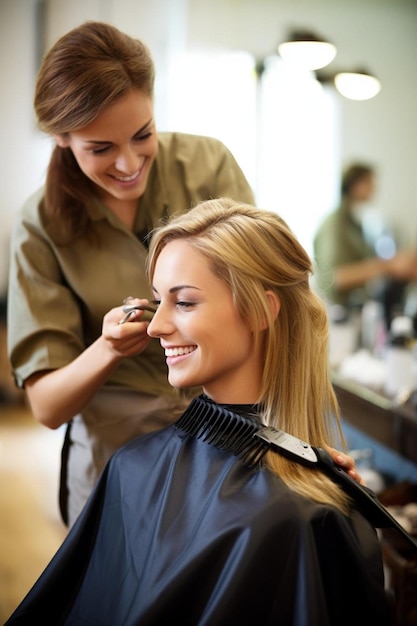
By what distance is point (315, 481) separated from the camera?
1244 mm

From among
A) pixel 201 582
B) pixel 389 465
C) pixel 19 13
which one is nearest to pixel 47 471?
pixel 389 465

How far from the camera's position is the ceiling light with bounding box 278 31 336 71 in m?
3.52

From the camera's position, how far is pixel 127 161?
147 cm

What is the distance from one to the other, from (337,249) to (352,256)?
0.12m

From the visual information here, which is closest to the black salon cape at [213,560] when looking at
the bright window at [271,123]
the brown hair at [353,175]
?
the brown hair at [353,175]

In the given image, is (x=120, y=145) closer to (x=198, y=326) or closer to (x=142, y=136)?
(x=142, y=136)

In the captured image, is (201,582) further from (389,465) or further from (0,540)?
(0,540)

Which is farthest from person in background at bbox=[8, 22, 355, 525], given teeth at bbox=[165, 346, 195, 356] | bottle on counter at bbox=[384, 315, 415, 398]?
bottle on counter at bbox=[384, 315, 415, 398]

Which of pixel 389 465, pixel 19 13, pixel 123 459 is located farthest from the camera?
pixel 19 13

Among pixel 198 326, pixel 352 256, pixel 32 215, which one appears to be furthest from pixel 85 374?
pixel 352 256

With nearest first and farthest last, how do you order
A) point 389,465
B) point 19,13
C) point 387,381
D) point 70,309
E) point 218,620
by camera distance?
point 218,620, point 70,309, point 387,381, point 389,465, point 19,13

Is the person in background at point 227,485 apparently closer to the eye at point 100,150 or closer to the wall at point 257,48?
the eye at point 100,150

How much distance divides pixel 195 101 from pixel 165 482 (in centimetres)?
344

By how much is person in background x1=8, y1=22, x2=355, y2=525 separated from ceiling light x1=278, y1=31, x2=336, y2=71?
6.69 feet
